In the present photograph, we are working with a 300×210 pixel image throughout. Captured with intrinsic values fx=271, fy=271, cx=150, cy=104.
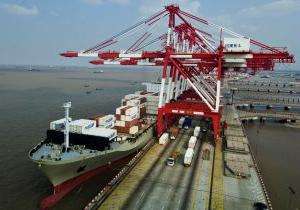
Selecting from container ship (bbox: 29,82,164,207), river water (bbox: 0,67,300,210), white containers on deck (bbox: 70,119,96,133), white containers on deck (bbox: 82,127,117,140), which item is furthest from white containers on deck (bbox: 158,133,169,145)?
white containers on deck (bbox: 70,119,96,133)

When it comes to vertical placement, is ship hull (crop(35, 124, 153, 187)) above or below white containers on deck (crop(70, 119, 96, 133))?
below

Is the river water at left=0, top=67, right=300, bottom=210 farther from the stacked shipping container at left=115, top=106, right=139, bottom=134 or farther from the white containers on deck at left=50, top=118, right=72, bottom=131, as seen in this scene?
the stacked shipping container at left=115, top=106, right=139, bottom=134

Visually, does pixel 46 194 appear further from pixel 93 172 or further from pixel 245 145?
pixel 245 145

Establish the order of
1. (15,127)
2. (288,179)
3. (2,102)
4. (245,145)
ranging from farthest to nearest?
(2,102) < (15,127) < (245,145) < (288,179)

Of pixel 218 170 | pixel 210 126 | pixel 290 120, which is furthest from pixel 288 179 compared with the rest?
pixel 290 120

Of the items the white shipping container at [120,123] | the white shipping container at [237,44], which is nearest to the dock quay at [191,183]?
the white shipping container at [120,123]

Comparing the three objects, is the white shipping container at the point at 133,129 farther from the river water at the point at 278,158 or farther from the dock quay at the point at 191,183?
the river water at the point at 278,158

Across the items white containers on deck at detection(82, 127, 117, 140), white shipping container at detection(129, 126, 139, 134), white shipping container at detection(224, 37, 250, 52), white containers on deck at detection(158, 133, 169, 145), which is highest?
white shipping container at detection(224, 37, 250, 52)
